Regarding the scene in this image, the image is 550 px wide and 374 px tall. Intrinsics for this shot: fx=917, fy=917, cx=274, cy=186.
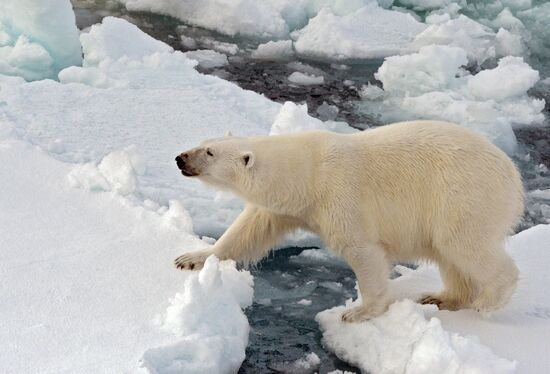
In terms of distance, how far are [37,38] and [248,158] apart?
139 inches

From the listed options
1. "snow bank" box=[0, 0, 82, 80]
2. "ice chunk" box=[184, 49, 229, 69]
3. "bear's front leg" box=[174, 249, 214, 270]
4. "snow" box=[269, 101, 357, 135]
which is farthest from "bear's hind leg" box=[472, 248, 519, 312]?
"ice chunk" box=[184, 49, 229, 69]

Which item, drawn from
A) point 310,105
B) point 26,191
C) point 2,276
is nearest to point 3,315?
point 2,276

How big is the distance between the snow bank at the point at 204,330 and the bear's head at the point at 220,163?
1.36 feet

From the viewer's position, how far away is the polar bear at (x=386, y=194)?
376 cm

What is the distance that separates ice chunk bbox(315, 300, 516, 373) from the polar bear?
94mm

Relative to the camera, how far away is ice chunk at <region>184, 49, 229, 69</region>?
28.6 ft

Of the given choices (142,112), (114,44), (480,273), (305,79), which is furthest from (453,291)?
(305,79)

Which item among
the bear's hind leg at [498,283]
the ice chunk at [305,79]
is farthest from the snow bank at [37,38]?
the bear's hind leg at [498,283]

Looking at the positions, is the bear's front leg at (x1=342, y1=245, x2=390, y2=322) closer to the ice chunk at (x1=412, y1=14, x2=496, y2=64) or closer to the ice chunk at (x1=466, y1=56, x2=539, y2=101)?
the ice chunk at (x1=466, y1=56, x2=539, y2=101)

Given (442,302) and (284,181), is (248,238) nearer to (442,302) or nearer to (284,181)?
(284,181)

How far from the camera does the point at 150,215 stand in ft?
14.6

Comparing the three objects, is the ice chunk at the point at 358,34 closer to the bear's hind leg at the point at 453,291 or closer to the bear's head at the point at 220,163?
the bear's hind leg at the point at 453,291

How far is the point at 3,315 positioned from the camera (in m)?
3.41

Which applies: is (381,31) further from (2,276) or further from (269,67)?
(2,276)
